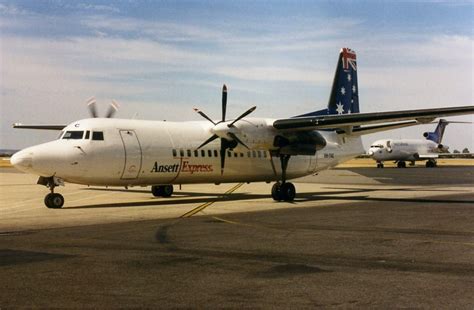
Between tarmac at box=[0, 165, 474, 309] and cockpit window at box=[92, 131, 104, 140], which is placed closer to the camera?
tarmac at box=[0, 165, 474, 309]

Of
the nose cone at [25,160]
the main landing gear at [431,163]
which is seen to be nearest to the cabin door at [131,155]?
the nose cone at [25,160]

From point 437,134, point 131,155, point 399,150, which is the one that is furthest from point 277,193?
point 437,134

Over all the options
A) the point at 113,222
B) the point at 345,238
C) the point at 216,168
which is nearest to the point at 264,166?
the point at 216,168

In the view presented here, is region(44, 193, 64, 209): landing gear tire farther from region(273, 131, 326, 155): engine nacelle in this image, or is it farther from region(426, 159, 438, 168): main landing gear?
region(426, 159, 438, 168): main landing gear

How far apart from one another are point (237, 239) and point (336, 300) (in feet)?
17.7

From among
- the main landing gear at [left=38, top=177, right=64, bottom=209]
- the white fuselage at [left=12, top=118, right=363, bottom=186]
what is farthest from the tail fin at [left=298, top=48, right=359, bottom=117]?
the main landing gear at [left=38, top=177, right=64, bottom=209]

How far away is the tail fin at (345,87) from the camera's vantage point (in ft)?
102

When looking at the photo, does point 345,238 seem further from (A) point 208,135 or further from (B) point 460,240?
(A) point 208,135

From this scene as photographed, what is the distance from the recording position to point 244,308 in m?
6.30

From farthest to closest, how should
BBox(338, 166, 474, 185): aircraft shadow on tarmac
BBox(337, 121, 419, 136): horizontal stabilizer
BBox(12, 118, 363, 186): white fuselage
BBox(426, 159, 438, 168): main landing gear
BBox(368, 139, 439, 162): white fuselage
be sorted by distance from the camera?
BBox(426, 159, 438, 168): main landing gear, BBox(368, 139, 439, 162): white fuselage, BBox(338, 166, 474, 185): aircraft shadow on tarmac, BBox(337, 121, 419, 136): horizontal stabilizer, BBox(12, 118, 363, 186): white fuselage

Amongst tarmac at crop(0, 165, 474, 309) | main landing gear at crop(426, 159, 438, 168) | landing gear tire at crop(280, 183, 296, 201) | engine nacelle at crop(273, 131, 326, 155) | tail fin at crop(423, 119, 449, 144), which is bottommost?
tarmac at crop(0, 165, 474, 309)

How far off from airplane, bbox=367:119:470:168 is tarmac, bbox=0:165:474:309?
56.3m

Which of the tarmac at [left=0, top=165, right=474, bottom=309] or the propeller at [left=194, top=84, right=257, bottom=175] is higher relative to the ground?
the propeller at [left=194, top=84, right=257, bottom=175]

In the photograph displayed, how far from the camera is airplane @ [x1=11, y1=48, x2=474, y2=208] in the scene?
19.9 meters
